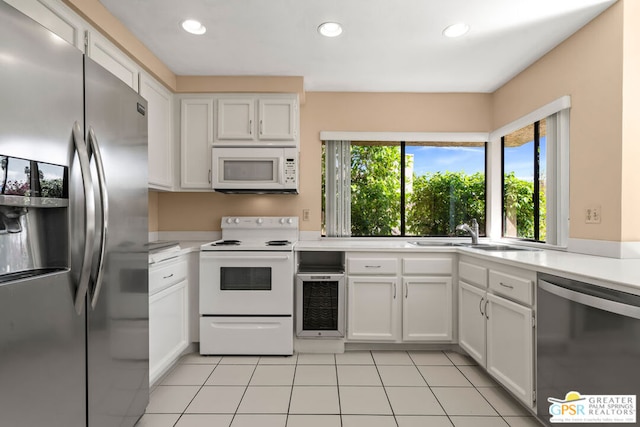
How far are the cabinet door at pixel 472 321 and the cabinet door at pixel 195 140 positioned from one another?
2.45 meters

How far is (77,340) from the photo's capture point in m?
1.21

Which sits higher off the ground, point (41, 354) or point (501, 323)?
point (41, 354)

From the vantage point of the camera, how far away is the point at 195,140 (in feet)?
10.1

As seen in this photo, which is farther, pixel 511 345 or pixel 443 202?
pixel 443 202

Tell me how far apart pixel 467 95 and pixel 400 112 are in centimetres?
71

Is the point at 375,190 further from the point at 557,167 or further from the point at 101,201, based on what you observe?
the point at 101,201

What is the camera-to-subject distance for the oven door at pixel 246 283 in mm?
2723

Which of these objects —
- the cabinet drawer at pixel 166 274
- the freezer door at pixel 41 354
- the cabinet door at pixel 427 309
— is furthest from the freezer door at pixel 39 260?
the cabinet door at pixel 427 309

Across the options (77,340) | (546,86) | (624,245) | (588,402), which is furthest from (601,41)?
(77,340)

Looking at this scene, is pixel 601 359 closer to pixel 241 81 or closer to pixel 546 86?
pixel 546 86

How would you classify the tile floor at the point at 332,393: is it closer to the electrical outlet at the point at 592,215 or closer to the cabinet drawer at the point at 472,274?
the cabinet drawer at the point at 472,274

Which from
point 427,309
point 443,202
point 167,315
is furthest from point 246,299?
point 443,202

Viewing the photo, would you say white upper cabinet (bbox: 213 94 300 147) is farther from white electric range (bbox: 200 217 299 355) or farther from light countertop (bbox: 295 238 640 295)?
light countertop (bbox: 295 238 640 295)

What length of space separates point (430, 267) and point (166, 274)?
6.74 feet
